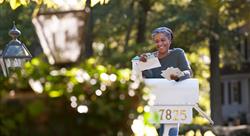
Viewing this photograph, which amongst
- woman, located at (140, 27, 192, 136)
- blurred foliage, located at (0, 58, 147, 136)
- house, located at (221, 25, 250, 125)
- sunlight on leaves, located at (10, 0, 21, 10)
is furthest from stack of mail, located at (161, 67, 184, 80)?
house, located at (221, 25, 250, 125)

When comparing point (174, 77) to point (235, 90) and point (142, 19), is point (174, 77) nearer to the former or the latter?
point (142, 19)

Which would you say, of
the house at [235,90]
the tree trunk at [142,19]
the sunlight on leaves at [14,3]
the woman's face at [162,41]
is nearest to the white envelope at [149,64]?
the woman's face at [162,41]

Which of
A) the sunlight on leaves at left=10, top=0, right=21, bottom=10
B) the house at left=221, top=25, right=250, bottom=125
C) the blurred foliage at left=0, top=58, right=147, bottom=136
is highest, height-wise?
the sunlight on leaves at left=10, top=0, right=21, bottom=10

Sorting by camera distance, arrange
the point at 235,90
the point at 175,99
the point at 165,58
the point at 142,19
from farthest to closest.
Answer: the point at 235,90 → the point at 142,19 → the point at 165,58 → the point at 175,99

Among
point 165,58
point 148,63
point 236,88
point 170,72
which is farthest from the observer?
point 236,88

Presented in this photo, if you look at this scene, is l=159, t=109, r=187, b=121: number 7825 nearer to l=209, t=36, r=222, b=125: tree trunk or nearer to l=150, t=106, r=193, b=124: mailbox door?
l=150, t=106, r=193, b=124: mailbox door

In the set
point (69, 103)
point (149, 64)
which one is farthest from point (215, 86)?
point (69, 103)

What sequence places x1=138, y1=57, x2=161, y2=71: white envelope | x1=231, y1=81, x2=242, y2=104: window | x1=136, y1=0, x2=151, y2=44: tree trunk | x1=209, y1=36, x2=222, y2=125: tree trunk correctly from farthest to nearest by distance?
x1=231, y1=81, x2=242, y2=104: window, x1=209, y1=36, x2=222, y2=125: tree trunk, x1=136, y1=0, x2=151, y2=44: tree trunk, x1=138, y1=57, x2=161, y2=71: white envelope

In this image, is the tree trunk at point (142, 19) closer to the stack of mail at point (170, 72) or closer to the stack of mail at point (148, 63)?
the stack of mail at point (148, 63)

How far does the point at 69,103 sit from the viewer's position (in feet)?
9.63

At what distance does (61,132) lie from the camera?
287cm

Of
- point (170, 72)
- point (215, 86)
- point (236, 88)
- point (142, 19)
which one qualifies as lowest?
point (236, 88)

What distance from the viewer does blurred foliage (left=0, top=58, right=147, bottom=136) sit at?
2875mm

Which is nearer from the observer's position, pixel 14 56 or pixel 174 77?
pixel 174 77
